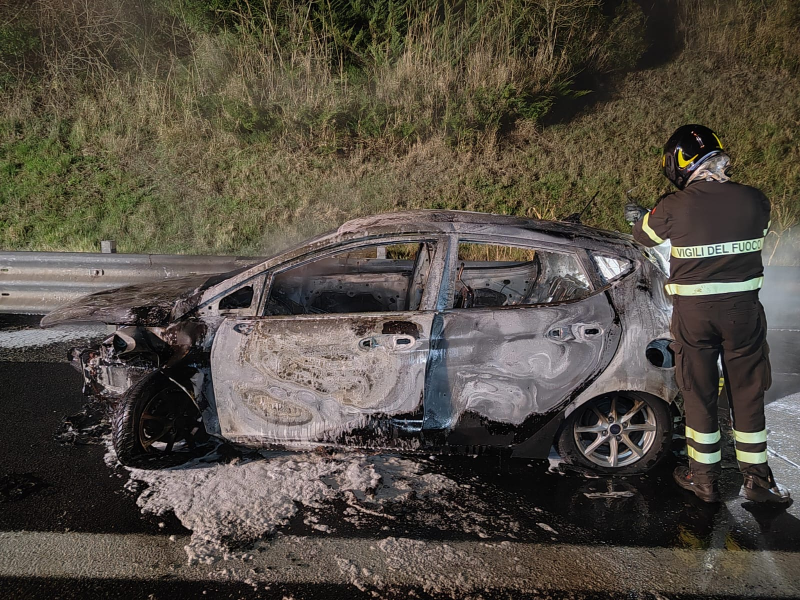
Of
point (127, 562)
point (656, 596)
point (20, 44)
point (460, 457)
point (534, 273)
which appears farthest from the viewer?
point (20, 44)

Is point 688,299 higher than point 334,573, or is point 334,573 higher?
point 688,299

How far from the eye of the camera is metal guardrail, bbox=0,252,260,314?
A: 6566 millimetres

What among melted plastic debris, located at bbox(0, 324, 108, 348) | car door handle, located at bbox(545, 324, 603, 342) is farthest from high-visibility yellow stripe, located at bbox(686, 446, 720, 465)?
melted plastic debris, located at bbox(0, 324, 108, 348)

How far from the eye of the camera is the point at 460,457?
3934 mm

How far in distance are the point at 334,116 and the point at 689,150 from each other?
7.74 m

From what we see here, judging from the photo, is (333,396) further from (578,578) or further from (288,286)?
(578,578)

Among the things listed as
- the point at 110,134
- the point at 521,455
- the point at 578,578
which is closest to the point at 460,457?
the point at 521,455

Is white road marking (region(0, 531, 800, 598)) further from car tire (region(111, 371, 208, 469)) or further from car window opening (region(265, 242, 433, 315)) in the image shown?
car window opening (region(265, 242, 433, 315))

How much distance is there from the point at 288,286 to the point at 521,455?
6.84 feet

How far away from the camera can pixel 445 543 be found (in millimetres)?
3014

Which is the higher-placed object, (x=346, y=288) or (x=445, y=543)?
(x=346, y=288)

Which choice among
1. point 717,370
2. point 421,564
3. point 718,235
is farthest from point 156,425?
point 718,235

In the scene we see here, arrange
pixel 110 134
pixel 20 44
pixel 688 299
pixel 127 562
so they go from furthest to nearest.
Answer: pixel 20 44 < pixel 110 134 < pixel 688 299 < pixel 127 562

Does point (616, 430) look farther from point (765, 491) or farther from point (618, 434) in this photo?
point (765, 491)
